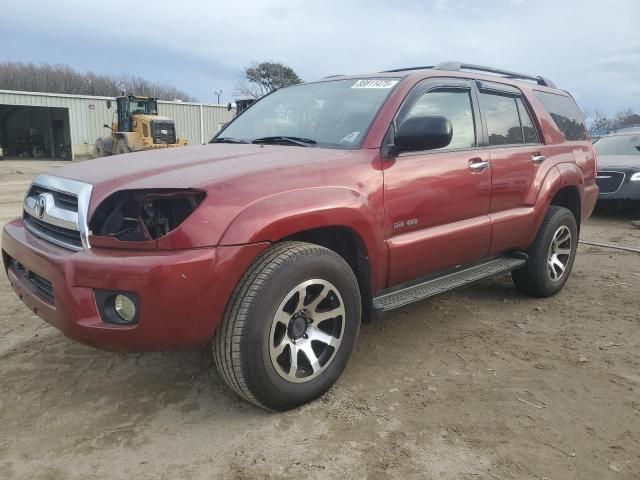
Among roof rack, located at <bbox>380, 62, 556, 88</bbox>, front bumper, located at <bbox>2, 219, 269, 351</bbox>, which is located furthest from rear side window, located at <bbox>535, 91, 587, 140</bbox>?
front bumper, located at <bbox>2, 219, 269, 351</bbox>

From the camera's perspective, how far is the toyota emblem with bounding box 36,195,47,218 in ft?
8.93

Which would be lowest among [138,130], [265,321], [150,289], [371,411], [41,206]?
[371,411]

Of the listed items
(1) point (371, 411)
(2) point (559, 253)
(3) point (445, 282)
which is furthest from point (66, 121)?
(1) point (371, 411)

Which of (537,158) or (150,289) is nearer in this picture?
(150,289)

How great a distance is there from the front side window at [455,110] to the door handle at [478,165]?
0.40 ft

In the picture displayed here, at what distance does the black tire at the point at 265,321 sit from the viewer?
2430mm

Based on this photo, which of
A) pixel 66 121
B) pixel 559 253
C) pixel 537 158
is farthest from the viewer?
pixel 66 121

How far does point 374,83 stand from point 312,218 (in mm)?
1317

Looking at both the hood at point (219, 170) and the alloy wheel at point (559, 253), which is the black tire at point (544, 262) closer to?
the alloy wheel at point (559, 253)

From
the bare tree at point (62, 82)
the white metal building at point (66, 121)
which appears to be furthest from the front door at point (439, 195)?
the bare tree at point (62, 82)

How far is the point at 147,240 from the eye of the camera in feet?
7.57

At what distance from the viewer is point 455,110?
370 centimetres

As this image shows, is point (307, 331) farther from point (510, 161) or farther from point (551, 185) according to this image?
point (551, 185)

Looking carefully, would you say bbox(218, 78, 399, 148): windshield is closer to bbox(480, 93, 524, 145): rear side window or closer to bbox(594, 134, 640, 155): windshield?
bbox(480, 93, 524, 145): rear side window
